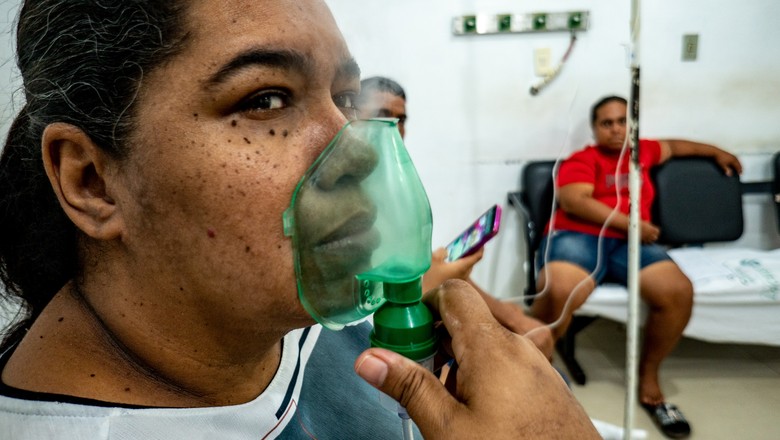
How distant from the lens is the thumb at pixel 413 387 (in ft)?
1.67

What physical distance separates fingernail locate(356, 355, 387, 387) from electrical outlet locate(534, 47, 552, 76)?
2.43 m

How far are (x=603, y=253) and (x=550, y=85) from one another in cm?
98

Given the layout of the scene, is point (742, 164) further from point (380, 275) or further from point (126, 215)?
point (126, 215)

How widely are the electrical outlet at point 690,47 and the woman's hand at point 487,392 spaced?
2.74m

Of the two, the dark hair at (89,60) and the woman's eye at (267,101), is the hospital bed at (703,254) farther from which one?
the dark hair at (89,60)

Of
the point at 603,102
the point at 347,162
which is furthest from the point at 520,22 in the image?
the point at 347,162

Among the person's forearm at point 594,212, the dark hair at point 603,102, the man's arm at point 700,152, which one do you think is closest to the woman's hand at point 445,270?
the person's forearm at point 594,212

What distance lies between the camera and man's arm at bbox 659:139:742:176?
2.58 m

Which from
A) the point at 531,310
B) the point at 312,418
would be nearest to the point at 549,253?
the point at 531,310

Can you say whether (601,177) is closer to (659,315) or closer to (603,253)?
(603,253)

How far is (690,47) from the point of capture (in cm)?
262

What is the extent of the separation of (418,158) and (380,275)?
2.13 metres

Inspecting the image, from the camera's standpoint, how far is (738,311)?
2.03 metres

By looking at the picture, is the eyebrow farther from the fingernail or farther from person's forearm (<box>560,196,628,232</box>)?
person's forearm (<box>560,196,628,232</box>)
